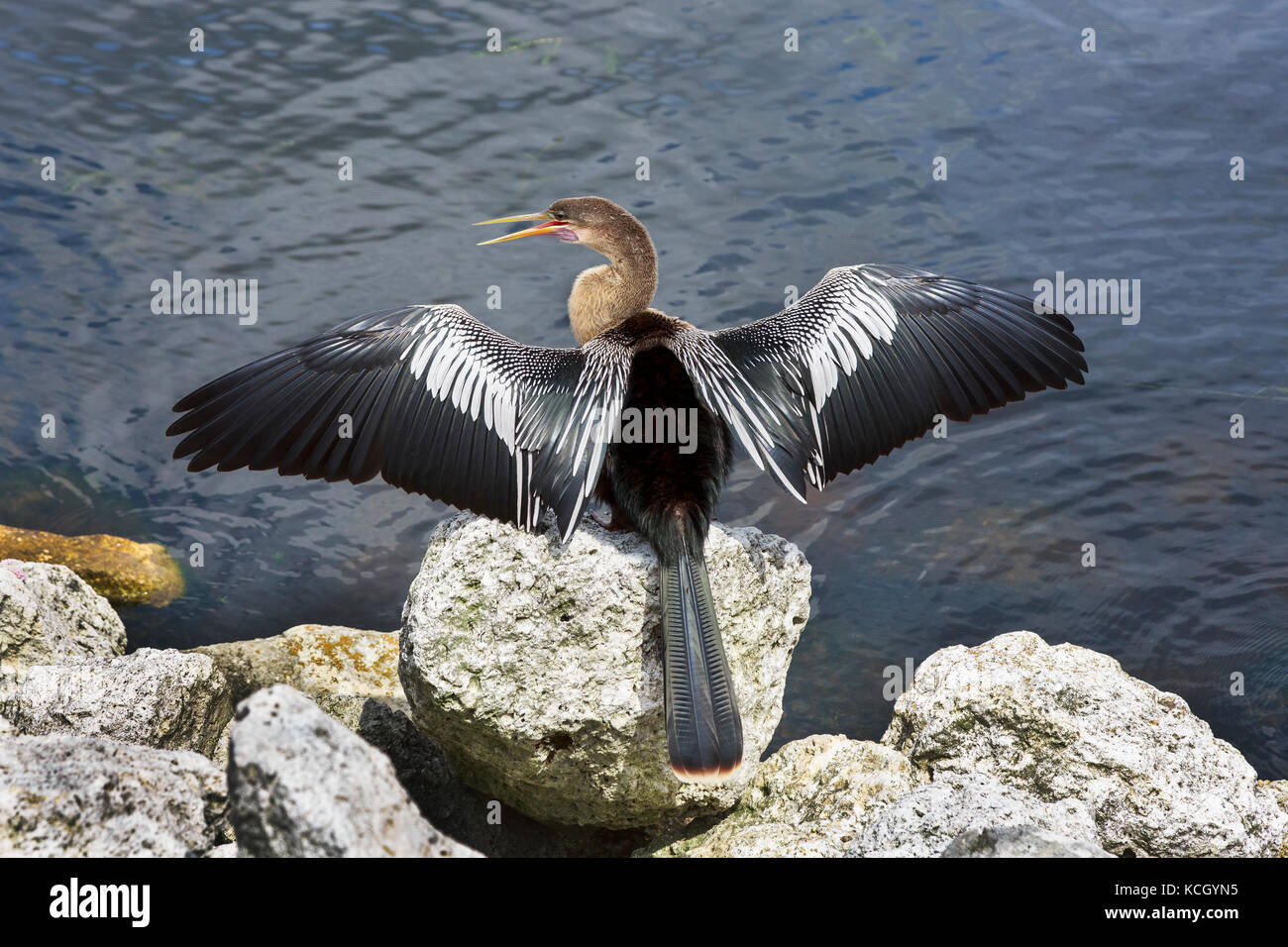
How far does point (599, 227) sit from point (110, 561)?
3912 mm

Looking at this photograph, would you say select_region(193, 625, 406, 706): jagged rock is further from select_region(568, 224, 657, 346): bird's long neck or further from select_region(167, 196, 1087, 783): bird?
select_region(568, 224, 657, 346): bird's long neck

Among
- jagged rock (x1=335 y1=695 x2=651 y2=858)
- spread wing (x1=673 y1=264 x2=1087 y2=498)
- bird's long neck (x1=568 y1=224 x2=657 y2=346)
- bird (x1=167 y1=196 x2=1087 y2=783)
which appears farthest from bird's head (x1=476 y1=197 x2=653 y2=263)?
jagged rock (x1=335 y1=695 x2=651 y2=858)

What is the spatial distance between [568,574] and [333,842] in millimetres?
1904

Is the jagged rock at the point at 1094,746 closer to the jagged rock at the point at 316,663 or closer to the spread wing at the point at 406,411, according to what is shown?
the spread wing at the point at 406,411

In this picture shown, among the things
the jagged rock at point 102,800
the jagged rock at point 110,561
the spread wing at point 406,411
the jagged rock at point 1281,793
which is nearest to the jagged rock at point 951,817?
the jagged rock at point 1281,793

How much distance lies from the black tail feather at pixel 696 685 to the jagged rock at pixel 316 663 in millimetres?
2092

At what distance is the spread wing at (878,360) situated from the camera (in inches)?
186

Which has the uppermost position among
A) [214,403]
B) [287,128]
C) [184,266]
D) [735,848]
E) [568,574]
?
[287,128]

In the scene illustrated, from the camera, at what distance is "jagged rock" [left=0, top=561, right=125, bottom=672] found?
16.5ft

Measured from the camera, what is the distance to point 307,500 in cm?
786

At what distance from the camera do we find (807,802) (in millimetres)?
4652
